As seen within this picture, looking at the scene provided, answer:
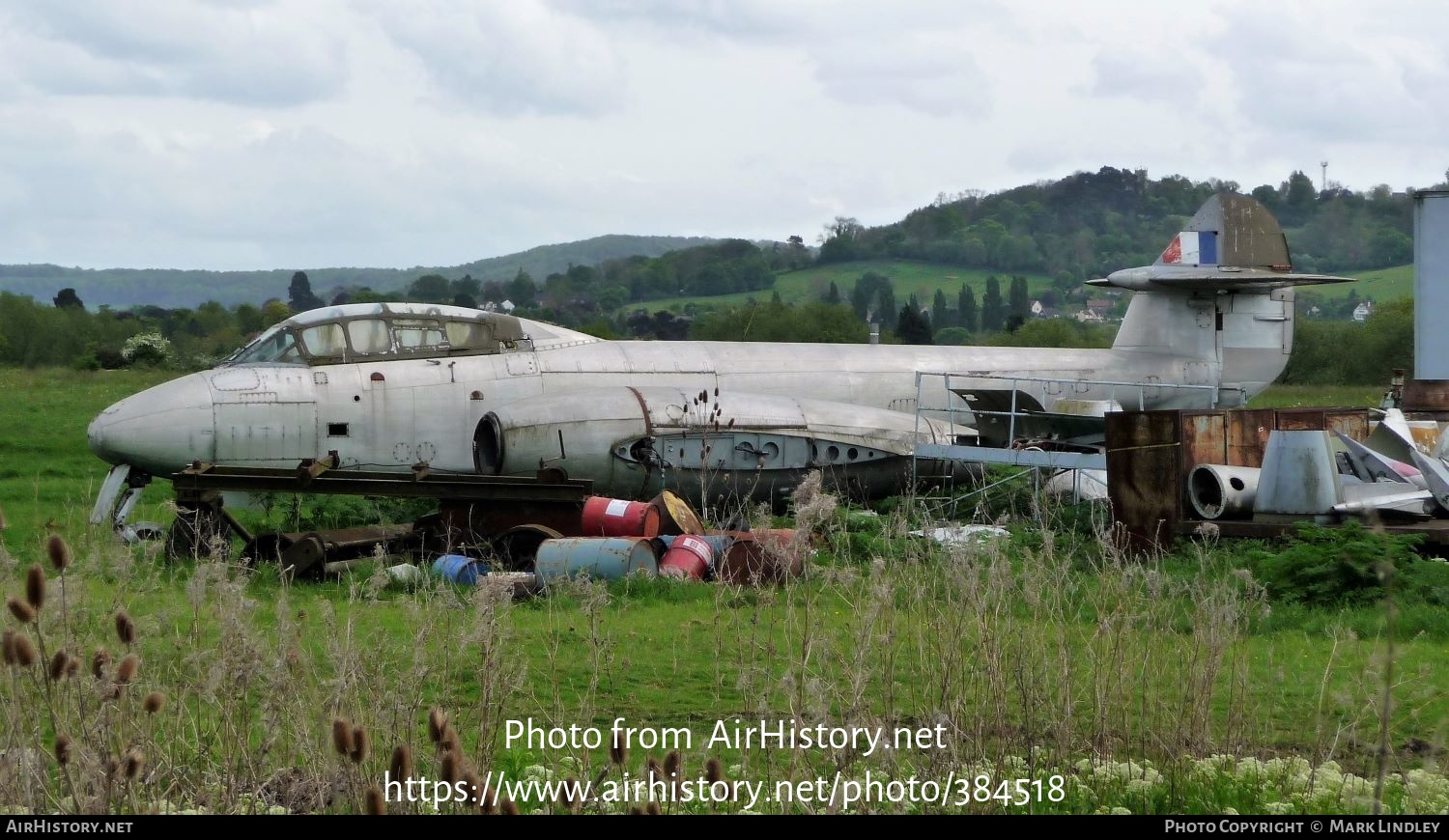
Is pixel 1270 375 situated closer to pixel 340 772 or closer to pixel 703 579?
pixel 703 579

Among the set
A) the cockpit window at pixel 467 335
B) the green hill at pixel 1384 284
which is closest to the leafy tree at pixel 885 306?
the green hill at pixel 1384 284

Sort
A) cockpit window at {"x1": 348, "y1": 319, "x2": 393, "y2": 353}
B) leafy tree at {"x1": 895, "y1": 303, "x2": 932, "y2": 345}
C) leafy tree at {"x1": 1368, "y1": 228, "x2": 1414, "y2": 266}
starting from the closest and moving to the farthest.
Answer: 1. cockpit window at {"x1": 348, "y1": 319, "x2": 393, "y2": 353}
2. leafy tree at {"x1": 895, "y1": 303, "x2": 932, "y2": 345}
3. leafy tree at {"x1": 1368, "y1": 228, "x2": 1414, "y2": 266}

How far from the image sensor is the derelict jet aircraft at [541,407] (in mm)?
14289

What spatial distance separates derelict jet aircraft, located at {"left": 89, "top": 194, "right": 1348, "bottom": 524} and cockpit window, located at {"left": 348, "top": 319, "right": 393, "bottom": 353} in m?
0.02

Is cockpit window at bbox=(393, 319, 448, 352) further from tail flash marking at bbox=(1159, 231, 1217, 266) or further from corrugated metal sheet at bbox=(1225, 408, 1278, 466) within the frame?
tail flash marking at bbox=(1159, 231, 1217, 266)

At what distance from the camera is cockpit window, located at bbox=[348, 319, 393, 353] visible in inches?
604

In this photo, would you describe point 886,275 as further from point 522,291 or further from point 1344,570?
point 1344,570

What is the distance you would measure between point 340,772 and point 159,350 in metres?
50.0

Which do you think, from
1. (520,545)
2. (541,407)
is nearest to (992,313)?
(541,407)

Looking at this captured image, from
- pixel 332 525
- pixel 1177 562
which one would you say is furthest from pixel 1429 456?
pixel 332 525

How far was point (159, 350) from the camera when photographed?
5125cm

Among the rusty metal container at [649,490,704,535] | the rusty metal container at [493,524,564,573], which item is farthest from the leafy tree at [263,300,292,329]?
the rusty metal container at [649,490,704,535]

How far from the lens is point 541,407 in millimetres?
14703

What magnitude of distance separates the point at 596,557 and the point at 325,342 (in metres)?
5.44
